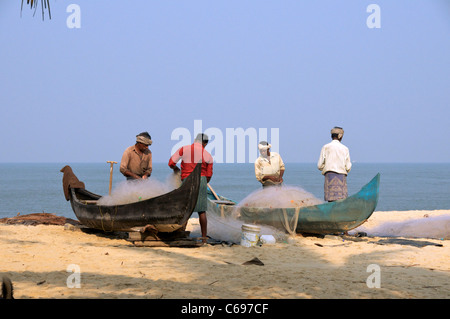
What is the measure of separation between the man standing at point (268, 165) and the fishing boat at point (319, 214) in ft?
2.91

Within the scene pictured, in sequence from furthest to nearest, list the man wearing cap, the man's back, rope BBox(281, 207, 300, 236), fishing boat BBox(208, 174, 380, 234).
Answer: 1. the man's back
2. rope BBox(281, 207, 300, 236)
3. the man wearing cap
4. fishing boat BBox(208, 174, 380, 234)

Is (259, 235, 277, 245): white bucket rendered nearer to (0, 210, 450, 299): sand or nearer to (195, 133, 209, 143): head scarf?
(0, 210, 450, 299): sand

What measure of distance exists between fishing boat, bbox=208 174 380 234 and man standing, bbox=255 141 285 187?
0.89m

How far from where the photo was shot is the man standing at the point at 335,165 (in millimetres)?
9531

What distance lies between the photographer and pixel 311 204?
377 inches

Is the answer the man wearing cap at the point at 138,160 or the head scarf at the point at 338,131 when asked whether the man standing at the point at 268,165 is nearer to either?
the head scarf at the point at 338,131

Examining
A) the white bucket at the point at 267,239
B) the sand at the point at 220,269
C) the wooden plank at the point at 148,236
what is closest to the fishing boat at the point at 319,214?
the sand at the point at 220,269

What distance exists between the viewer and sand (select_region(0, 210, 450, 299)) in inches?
194

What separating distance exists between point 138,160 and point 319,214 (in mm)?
3589

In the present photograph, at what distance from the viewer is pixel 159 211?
25.7ft

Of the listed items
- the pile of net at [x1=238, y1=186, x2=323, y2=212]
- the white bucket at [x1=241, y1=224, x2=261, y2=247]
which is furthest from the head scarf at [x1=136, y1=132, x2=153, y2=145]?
the white bucket at [x1=241, y1=224, x2=261, y2=247]

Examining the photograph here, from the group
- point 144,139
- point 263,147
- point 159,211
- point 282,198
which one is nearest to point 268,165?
point 263,147
